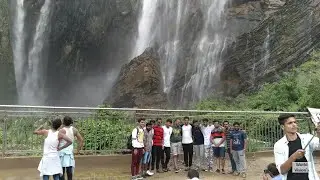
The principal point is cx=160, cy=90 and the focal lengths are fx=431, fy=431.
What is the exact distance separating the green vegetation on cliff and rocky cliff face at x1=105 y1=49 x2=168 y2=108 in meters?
5.80

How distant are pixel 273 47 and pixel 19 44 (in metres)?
23.6

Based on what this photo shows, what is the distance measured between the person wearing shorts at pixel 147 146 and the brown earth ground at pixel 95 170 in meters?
0.32

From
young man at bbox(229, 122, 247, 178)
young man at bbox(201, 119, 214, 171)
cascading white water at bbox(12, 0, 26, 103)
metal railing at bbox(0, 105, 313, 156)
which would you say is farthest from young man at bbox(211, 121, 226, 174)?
cascading white water at bbox(12, 0, 26, 103)

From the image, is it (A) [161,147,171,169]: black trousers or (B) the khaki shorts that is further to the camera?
(B) the khaki shorts

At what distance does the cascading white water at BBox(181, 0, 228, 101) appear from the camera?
28.9 m

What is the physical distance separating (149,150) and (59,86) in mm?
28899

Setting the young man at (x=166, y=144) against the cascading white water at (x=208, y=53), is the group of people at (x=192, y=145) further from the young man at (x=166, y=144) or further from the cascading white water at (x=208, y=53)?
the cascading white water at (x=208, y=53)

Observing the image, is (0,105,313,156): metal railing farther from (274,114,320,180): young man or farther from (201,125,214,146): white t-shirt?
(274,114,320,180): young man

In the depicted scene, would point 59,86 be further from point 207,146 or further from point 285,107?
point 207,146

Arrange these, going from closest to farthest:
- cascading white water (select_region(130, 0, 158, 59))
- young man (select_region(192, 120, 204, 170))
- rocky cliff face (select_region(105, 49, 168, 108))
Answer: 1. young man (select_region(192, 120, 204, 170))
2. rocky cliff face (select_region(105, 49, 168, 108))
3. cascading white water (select_region(130, 0, 158, 59))

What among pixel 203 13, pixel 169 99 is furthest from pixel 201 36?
pixel 169 99

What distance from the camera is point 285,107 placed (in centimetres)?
2022

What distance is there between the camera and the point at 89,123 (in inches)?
479

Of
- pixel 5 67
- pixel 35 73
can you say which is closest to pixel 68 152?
pixel 35 73
